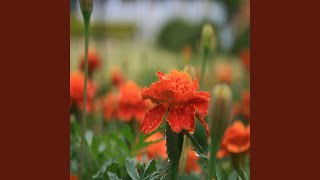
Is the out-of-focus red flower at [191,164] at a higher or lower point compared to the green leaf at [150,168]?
lower

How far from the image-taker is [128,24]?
974 cm

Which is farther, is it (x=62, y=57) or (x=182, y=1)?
(x=182, y=1)

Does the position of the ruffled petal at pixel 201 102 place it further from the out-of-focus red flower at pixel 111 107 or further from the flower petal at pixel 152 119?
the out-of-focus red flower at pixel 111 107

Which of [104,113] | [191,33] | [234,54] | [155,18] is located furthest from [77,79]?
[155,18]

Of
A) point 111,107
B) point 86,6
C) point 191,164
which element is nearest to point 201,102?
point 86,6

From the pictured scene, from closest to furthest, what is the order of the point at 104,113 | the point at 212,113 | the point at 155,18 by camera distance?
the point at 212,113
the point at 104,113
the point at 155,18

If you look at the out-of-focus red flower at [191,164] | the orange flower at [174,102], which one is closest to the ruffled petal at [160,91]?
the orange flower at [174,102]

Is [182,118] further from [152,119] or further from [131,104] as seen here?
[131,104]

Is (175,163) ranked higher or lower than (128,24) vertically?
lower

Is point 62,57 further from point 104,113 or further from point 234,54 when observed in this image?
point 234,54

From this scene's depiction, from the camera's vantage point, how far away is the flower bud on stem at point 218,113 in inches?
20.7

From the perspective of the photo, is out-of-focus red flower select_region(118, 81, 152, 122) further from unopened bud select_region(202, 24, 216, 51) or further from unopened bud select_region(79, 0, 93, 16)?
unopened bud select_region(79, 0, 93, 16)

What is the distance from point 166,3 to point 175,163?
31.2ft

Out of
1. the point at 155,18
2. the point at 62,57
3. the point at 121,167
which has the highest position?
the point at 155,18
